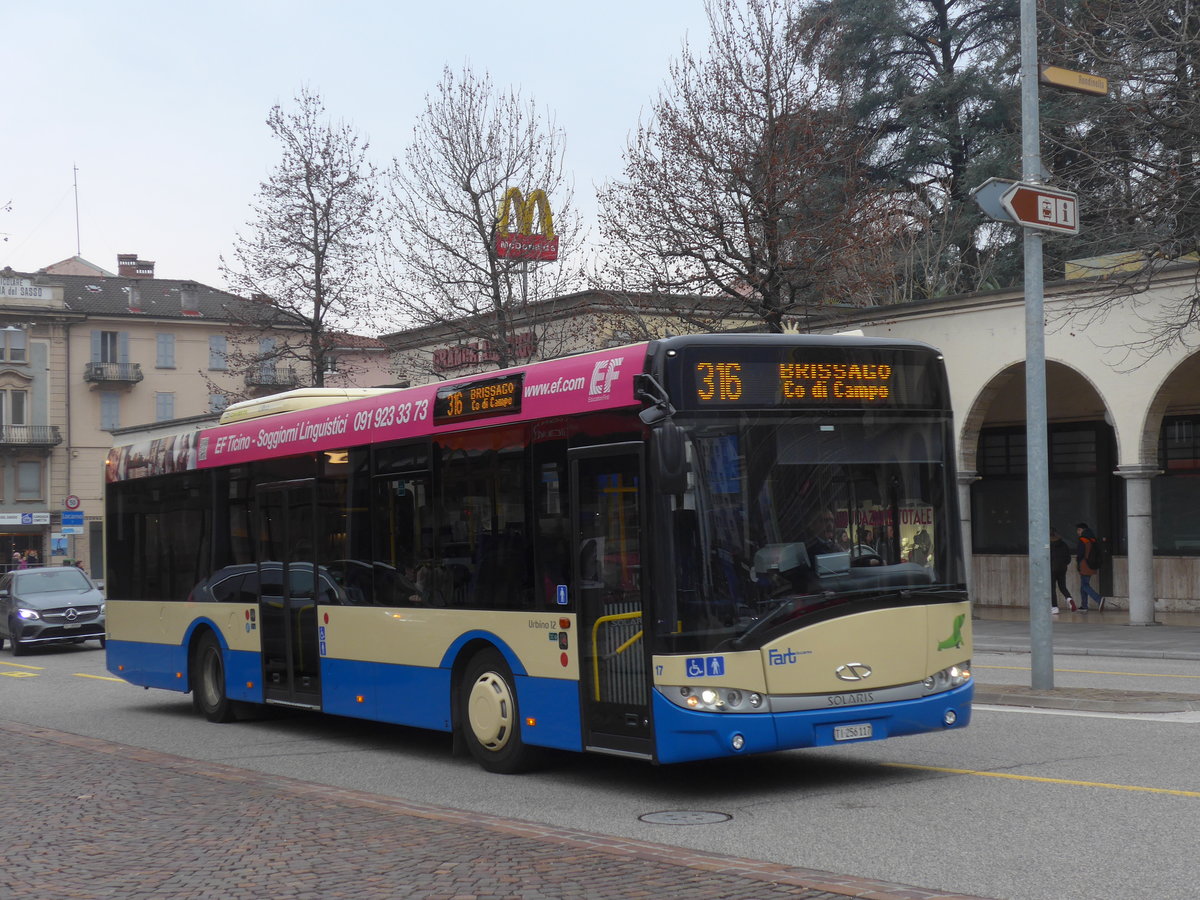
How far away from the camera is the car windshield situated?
29.2 metres

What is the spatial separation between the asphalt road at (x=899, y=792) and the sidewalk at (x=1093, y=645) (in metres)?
0.50

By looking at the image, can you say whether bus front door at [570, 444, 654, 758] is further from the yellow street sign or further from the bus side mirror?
the yellow street sign

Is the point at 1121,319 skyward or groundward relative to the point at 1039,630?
skyward

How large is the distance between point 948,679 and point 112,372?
75.4 m

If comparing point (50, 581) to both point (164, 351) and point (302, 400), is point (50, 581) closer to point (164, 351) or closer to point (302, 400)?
point (302, 400)

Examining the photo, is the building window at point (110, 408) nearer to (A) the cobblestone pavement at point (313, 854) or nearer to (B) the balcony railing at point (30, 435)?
(B) the balcony railing at point (30, 435)

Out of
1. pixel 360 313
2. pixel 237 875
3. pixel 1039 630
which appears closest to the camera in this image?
pixel 237 875

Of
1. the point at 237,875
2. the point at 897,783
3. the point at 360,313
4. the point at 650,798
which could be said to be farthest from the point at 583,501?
the point at 360,313

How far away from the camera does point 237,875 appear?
7531 millimetres

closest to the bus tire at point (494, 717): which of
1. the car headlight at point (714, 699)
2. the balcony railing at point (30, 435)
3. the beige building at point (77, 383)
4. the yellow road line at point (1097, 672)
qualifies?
the car headlight at point (714, 699)

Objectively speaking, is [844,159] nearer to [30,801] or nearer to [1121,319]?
[1121,319]

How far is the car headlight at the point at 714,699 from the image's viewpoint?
358 inches

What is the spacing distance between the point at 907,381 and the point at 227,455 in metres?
7.65

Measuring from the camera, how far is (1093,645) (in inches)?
839
